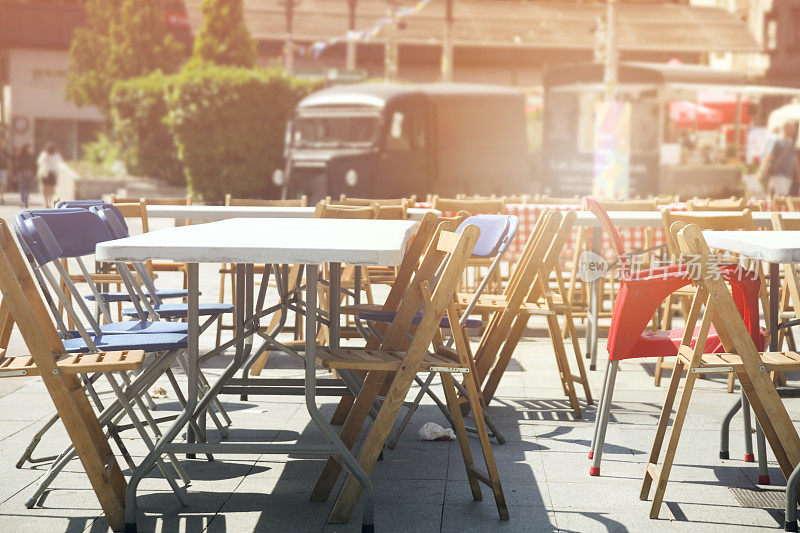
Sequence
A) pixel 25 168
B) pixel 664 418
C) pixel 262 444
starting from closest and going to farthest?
pixel 262 444, pixel 664 418, pixel 25 168

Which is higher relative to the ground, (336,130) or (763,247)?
(336,130)

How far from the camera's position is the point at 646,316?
457 cm

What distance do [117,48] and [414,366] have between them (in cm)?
3118

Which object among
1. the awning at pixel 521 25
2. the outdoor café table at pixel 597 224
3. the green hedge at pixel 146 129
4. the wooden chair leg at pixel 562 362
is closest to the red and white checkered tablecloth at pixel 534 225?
the outdoor café table at pixel 597 224

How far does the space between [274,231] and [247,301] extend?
1003 mm

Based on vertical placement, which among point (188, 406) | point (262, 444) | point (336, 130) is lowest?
point (262, 444)

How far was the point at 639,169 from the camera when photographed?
67.4ft

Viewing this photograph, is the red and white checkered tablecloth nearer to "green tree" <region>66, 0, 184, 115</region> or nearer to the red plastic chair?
the red plastic chair

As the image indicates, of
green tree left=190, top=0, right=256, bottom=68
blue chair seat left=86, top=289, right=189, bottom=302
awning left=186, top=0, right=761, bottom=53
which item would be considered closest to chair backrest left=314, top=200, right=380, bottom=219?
Answer: blue chair seat left=86, top=289, right=189, bottom=302

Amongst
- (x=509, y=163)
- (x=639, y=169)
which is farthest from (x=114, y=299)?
(x=509, y=163)

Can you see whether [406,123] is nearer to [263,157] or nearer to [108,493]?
[263,157]

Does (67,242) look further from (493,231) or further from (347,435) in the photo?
(493,231)

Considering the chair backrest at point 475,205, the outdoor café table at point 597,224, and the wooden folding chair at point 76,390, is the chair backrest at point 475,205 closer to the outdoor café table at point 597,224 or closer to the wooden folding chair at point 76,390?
the outdoor café table at point 597,224

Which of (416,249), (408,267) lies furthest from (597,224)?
(416,249)
